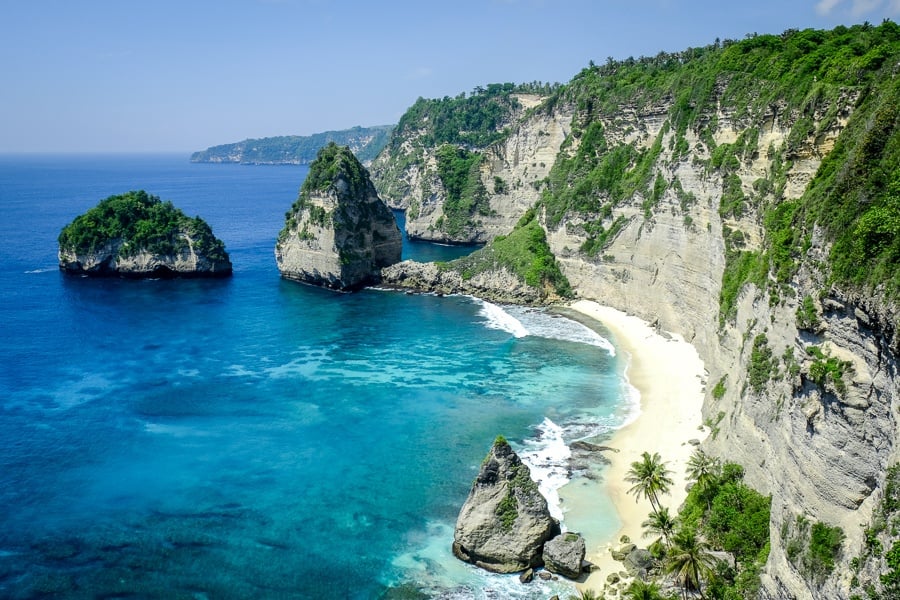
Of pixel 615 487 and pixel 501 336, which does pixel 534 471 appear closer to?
pixel 615 487

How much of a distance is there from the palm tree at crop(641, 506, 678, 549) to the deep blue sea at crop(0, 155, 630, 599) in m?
6.72

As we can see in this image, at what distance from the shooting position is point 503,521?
34.8 meters

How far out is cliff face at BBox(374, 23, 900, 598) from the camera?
2381cm

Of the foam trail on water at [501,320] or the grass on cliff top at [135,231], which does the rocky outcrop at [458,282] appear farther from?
the grass on cliff top at [135,231]

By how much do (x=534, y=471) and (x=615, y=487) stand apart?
5.17m

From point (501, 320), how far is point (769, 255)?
43.6m

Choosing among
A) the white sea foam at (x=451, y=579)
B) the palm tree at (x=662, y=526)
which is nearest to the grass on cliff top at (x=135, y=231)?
the white sea foam at (x=451, y=579)

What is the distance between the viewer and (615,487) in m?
41.6

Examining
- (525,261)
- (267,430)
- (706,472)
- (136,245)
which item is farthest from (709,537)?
(136,245)

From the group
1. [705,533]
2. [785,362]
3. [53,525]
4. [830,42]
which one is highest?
[830,42]

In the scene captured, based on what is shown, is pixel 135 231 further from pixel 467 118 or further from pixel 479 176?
pixel 467 118

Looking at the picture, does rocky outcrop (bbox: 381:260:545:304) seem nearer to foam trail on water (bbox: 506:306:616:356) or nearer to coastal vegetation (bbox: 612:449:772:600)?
foam trail on water (bbox: 506:306:616:356)

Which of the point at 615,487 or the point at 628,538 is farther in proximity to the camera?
the point at 615,487

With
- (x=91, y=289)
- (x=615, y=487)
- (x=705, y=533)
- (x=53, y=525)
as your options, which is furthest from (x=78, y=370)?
(x=705, y=533)
